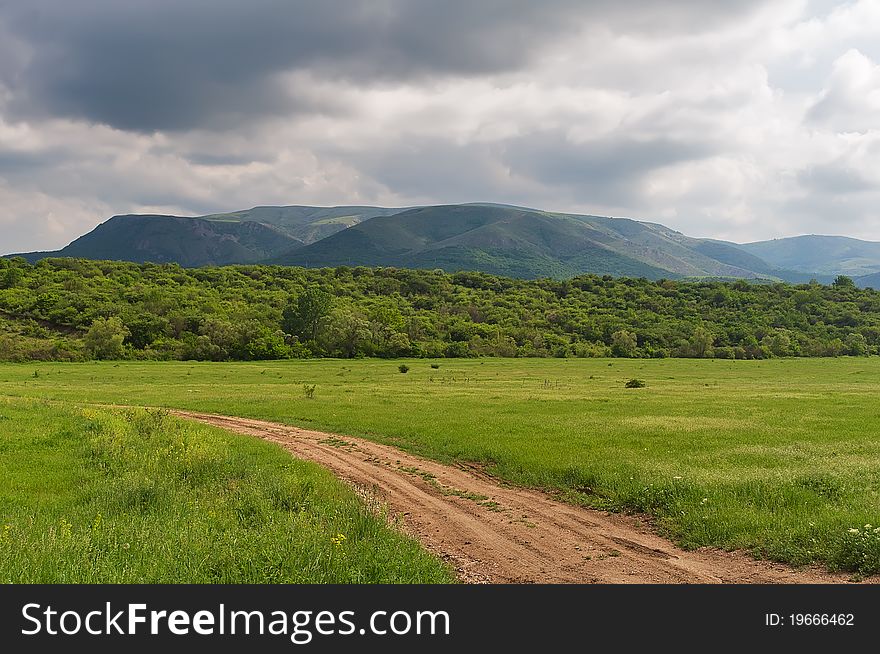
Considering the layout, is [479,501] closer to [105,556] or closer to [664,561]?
[664,561]

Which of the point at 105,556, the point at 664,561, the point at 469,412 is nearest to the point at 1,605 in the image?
the point at 105,556

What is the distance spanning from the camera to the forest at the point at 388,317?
101312mm

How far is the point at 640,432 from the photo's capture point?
85.1 feet

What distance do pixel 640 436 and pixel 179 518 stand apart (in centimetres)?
1878

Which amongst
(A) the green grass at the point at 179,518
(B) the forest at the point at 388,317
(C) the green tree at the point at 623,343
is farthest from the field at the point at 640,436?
(C) the green tree at the point at 623,343

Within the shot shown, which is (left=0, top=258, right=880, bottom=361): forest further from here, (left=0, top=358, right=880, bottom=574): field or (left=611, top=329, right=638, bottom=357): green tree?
(left=0, top=358, right=880, bottom=574): field

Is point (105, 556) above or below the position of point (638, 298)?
below

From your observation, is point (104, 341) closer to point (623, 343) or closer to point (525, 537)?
point (623, 343)

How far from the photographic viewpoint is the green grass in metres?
8.95

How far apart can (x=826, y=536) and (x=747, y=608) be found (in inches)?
194

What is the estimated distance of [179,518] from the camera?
12.1m

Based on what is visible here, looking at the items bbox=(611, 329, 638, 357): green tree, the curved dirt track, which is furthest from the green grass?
bbox=(611, 329, 638, 357): green tree

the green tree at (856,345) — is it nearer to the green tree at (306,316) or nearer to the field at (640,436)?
the field at (640,436)

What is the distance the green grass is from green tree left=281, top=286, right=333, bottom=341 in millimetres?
94420
